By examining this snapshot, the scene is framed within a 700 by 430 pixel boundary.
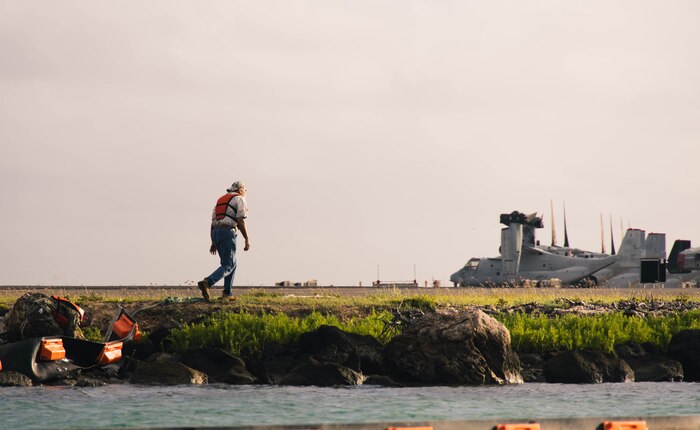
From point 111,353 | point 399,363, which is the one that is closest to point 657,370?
point 399,363

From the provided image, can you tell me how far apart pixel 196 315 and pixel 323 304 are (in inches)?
177

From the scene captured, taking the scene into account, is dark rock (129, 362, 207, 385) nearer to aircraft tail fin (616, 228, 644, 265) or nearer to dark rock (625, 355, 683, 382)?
dark rock (625, 355, 683, 382)

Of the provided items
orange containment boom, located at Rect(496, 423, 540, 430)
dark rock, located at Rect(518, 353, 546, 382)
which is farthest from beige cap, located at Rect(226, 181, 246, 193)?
orange containment boom, located at Rect(496, 423, 540, 430)

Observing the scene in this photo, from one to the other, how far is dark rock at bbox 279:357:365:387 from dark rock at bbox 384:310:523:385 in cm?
116

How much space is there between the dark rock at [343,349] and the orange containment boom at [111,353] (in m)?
3.89

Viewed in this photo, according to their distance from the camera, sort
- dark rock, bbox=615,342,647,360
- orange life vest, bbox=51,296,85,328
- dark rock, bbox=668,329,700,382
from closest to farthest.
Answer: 1. orange life vest, bbox=51,296,85,328
2. dark rock, bbox=668,329,700,382
3. dark rock, bbox=615,342,647,360

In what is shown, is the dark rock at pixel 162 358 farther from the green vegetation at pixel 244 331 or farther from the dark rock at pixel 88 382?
the dark rock at pixel 88 382

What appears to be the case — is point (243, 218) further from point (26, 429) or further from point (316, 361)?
point (26, 429)

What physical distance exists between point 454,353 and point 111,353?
7.15 m

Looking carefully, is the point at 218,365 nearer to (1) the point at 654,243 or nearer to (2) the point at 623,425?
(2) the point at 623,425

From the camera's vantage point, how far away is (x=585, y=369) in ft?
65.0

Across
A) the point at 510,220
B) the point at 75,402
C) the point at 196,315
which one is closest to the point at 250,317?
the point at 196,315

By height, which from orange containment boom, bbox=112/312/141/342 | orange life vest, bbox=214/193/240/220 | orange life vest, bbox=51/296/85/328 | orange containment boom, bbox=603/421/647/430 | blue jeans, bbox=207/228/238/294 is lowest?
orange containment boom, bbox=603/421/647/430

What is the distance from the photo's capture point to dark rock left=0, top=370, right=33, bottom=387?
57.9ft
